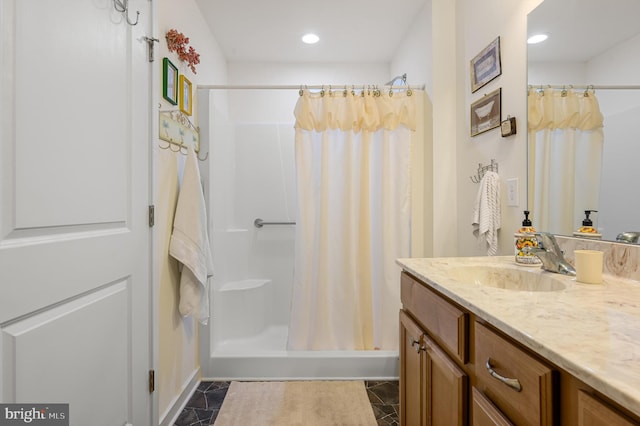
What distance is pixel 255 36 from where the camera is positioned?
2418mm

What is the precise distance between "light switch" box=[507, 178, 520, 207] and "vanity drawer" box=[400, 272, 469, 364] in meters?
0.66

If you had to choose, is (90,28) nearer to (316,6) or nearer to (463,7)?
(316,6)

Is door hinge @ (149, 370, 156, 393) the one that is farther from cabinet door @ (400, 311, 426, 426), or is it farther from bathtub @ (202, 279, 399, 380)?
cabinet door @ (400, 311, 426, 426)

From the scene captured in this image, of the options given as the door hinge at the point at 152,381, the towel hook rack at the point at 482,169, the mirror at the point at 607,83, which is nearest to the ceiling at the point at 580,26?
the mirror at the point at 607,83

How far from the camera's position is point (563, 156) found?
3.71ft

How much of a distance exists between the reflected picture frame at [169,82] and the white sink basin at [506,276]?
1.52m

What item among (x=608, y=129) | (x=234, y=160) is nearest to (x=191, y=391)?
(x=234, y=160)

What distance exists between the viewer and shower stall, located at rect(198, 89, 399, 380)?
196 centimetres

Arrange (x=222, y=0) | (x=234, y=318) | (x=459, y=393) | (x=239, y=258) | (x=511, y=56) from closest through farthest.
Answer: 1. (x=459, y=393)
2. (x=511, y=56)
3. (x=222, y=0)
4. (x=234, y=318)
5. (x=239, y=258)

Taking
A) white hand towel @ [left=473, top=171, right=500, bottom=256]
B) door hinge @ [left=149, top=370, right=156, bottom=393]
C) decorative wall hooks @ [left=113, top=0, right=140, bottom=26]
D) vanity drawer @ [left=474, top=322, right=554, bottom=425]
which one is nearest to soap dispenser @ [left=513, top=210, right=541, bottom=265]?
white hand towel @ [left=473, top=171, right=500, bottom=256]

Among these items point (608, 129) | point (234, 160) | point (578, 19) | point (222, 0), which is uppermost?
point (222, 0)

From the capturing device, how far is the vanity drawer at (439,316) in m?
0.79

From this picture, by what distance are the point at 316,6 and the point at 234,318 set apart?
93.8 inches

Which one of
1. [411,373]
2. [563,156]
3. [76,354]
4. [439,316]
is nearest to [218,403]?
[76,354]
